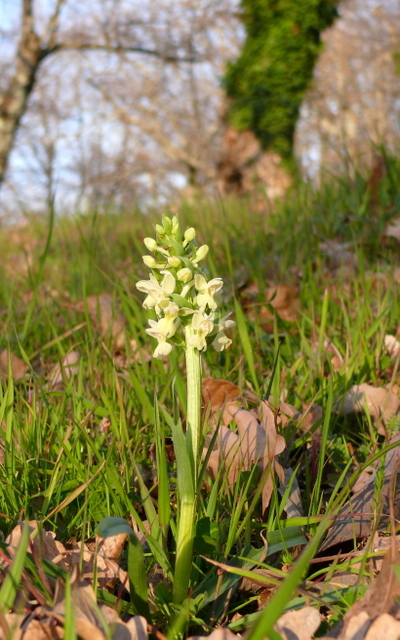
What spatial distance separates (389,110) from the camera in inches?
1081

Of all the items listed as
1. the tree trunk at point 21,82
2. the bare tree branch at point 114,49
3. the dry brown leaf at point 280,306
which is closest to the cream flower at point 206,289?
the dry brown leaf at point 280,306

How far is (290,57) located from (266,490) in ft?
33.7

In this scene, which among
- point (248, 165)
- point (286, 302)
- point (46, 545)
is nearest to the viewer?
point (46, 545)

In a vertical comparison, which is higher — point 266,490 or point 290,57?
point 290,57

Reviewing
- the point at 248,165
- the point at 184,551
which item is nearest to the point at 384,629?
the point at 184,551

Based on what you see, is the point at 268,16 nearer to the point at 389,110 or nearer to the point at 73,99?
the point at 73,99

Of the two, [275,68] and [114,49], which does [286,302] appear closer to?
[275,68]

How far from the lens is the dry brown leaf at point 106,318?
227 cm

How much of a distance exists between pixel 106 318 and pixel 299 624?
1784 millimetres

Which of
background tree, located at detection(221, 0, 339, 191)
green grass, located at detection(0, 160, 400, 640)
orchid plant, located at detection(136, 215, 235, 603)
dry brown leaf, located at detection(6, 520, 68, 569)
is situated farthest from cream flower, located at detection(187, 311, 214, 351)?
background tree, located at detection(221, 0, 339, 191)

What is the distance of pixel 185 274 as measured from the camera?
105 centimetres

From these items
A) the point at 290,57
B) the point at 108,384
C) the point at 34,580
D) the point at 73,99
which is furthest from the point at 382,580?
the point at 73,99

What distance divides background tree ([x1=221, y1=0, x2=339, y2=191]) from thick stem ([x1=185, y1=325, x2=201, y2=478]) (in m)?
9.70

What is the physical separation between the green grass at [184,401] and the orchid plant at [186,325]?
0.06m
